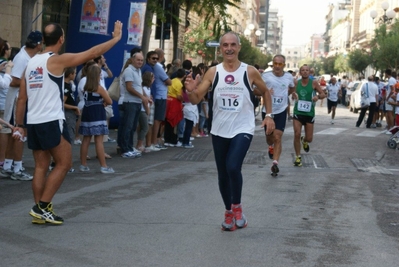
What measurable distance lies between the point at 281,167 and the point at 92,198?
5.32 metres

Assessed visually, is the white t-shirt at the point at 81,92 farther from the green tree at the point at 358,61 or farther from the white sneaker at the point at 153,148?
the green tree at the point at 358,61

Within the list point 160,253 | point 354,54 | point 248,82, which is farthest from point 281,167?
point 354,54

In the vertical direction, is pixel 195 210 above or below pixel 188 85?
below

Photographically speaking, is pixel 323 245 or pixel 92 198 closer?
pixel 323 245

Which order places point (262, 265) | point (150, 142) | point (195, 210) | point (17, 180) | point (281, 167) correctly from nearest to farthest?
point (262, 265), point (195, 210), point (17, 180), point (281, 167), point (150, 142)

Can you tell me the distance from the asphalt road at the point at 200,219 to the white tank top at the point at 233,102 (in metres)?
0.95

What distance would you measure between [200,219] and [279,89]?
5719mm

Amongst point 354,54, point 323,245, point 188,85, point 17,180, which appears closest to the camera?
point 323,245

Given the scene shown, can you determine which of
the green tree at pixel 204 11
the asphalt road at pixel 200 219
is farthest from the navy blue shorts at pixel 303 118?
the green tree at pixel 204 11

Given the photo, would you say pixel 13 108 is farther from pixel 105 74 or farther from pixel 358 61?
pixel 358 61

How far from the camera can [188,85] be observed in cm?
789

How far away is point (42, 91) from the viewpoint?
25.7ft

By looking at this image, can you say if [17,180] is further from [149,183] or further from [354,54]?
[354,54]

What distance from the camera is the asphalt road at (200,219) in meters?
6.58
